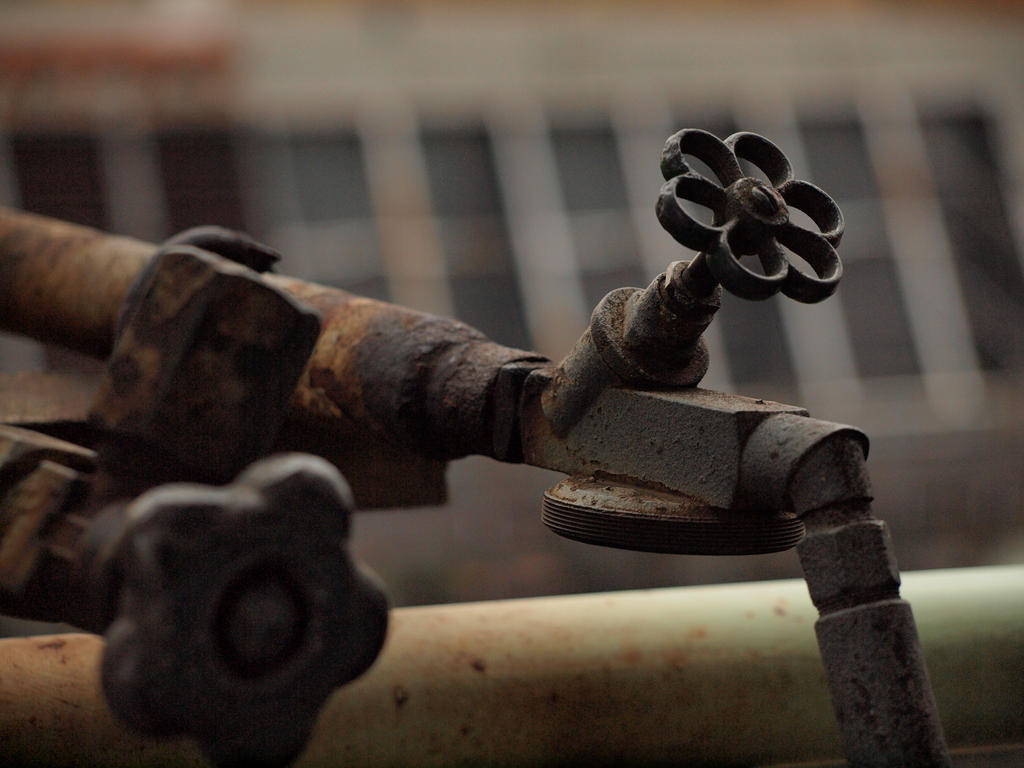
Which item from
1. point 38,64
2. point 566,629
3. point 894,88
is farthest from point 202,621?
point 894,88

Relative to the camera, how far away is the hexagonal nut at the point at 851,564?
0.74 m

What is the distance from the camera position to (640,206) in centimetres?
479

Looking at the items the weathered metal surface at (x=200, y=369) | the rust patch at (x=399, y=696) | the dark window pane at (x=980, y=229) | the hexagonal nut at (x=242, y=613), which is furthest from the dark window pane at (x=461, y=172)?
the hexagonal nut at (x=242, y=613)

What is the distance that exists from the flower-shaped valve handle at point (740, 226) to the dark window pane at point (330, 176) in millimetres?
3918

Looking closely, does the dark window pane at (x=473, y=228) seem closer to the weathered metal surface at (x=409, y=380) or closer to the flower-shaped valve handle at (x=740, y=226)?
the weathered metal surface at (x=409, y=380)

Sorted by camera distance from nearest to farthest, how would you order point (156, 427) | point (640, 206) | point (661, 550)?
point (156, 427) < point (661, 550) < point (640, 206)

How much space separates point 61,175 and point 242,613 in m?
4.14

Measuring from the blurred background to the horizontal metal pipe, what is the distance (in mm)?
2769

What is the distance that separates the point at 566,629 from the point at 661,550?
0.27 metres

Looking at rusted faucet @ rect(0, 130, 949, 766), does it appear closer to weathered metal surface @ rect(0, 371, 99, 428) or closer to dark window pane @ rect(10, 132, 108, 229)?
weathered metal surface @ rect(0, 371, 99, 428)

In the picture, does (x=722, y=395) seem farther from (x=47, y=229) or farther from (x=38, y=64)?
(x=38, y=64)

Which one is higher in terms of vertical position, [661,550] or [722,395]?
[722,395]

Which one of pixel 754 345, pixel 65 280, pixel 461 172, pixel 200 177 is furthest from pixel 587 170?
pixel 65 280

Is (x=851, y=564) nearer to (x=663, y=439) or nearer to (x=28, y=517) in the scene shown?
(x=663, y=439)
